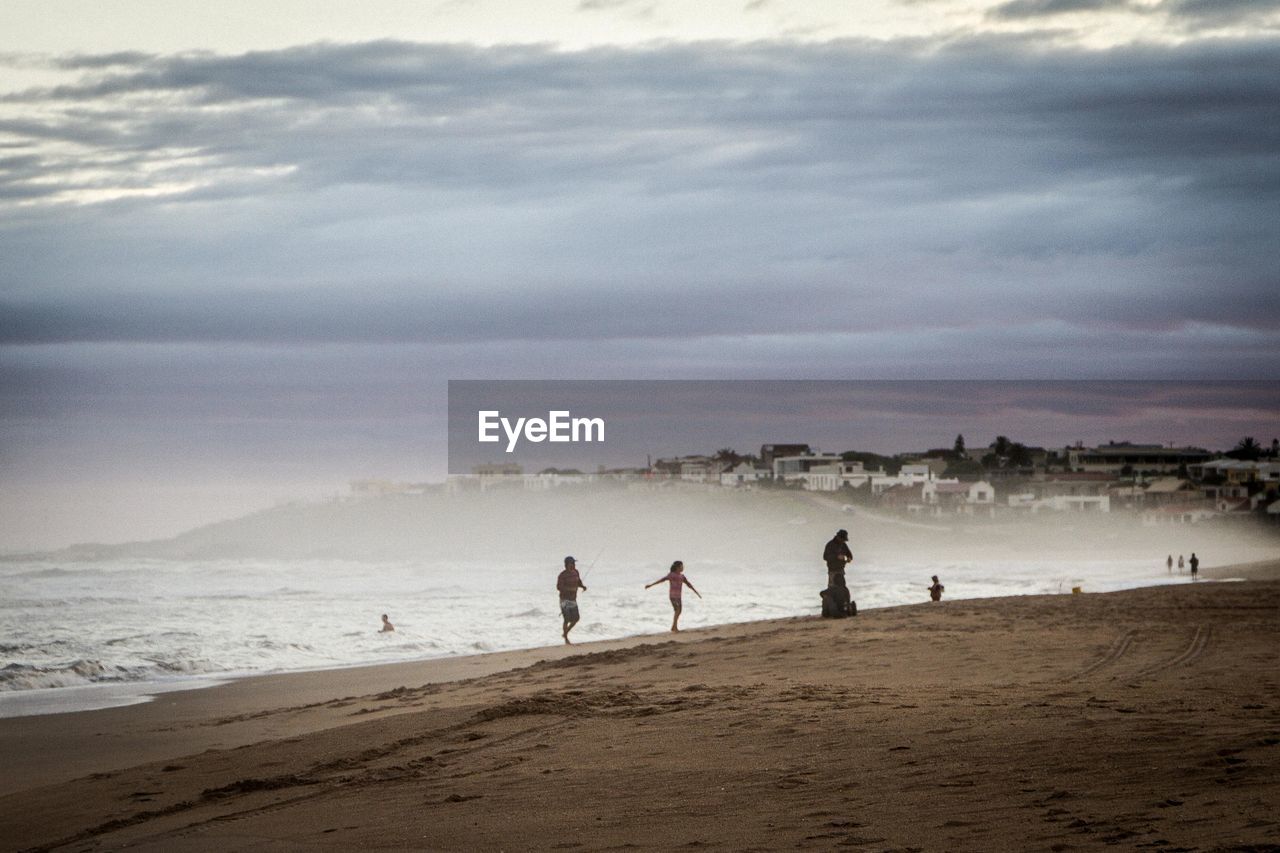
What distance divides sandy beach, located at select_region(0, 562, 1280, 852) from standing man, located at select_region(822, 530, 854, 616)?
15.2 feet

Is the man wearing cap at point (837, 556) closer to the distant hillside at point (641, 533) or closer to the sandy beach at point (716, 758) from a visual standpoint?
the sandy beach at point (716, 758)

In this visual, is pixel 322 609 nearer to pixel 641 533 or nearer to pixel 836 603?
pixel 836 603

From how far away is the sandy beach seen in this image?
20.9 feet

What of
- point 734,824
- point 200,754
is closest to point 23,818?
point 200,754

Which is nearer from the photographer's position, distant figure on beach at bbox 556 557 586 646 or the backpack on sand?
the backpack on sand

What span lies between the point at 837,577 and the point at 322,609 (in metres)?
16.8

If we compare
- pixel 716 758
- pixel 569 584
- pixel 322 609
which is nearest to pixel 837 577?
pixel 569 584

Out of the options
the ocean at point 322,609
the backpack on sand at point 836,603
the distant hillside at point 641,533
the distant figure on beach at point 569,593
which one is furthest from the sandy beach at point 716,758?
the distant hillside at point 641,533

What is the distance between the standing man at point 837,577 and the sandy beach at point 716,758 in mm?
4619

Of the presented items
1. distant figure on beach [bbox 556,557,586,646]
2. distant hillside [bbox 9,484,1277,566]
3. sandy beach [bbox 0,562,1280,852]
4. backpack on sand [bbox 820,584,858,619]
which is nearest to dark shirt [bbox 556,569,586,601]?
distant figure on beach [bbox 556,557,586,646]

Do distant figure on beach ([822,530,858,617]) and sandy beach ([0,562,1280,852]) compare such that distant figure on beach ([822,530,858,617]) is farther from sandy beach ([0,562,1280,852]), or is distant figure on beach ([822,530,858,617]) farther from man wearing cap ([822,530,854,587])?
sandy beach ([0,562,1280,852])

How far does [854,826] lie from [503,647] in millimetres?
16630

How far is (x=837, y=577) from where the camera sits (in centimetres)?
2019

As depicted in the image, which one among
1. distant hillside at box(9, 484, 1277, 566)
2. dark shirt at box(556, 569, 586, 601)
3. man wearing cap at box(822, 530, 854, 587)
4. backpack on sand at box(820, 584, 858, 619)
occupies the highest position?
man wearing cap at box(822, 530, 854, 587)
